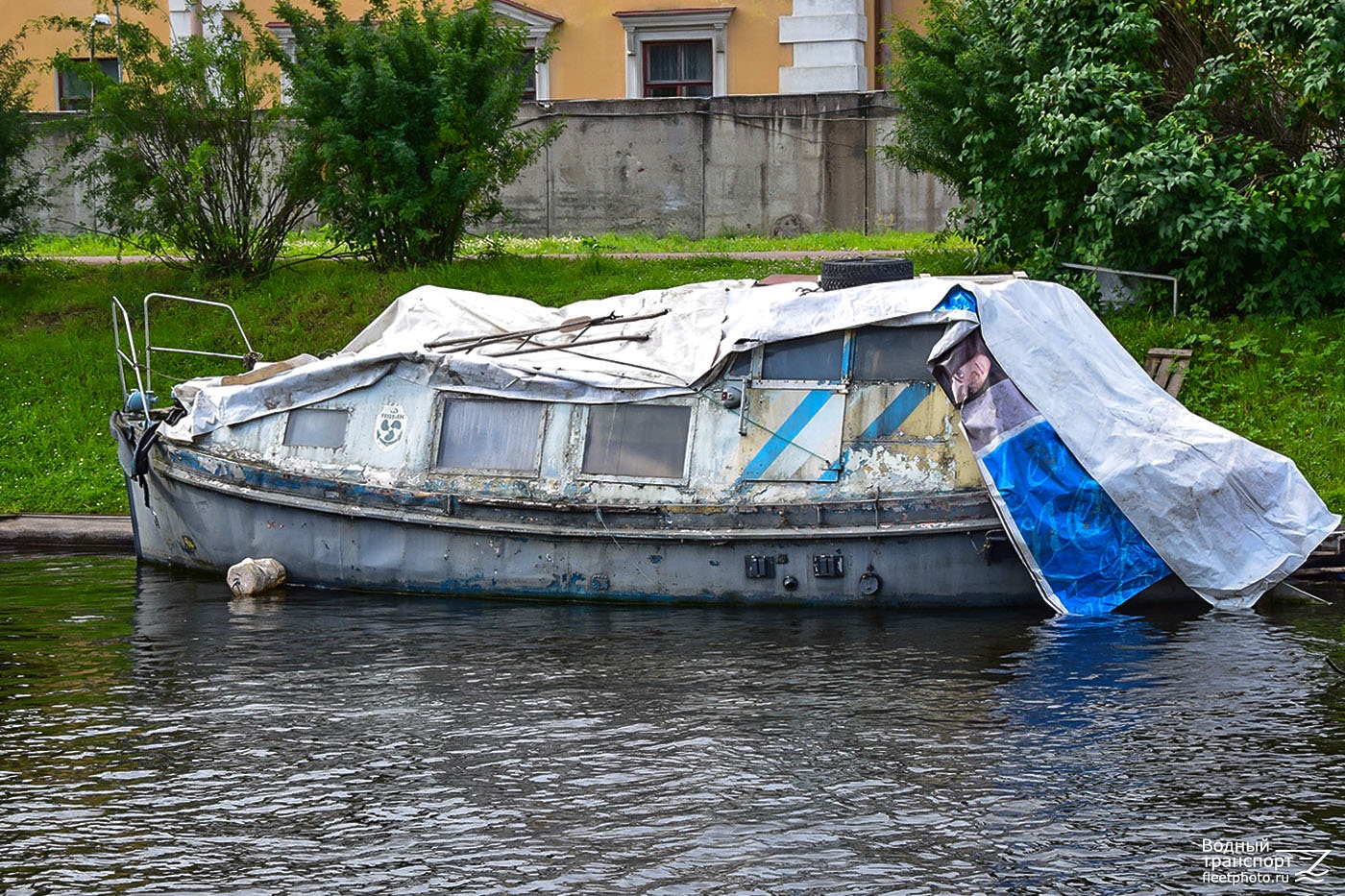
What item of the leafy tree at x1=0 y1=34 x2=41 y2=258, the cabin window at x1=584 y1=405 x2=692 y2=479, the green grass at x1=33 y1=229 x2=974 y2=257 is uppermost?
the leafy tree at x1=0 y1=34 x2=41 y2=258

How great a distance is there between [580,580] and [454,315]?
9.19ft

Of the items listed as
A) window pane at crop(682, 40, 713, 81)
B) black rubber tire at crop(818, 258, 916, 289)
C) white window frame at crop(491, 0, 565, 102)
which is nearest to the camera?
Answer: black rubber tire at crop(818, 258, 916, 289)

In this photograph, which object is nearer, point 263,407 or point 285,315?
point 263,407

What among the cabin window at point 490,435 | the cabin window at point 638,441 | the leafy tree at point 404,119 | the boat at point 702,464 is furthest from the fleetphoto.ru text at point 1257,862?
the leafy tree at point 404,119

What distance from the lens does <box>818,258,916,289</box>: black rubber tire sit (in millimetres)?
13156

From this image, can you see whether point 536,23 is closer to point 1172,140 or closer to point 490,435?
point 1172,140

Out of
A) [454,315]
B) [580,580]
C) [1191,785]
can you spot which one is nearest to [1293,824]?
[1191,785]

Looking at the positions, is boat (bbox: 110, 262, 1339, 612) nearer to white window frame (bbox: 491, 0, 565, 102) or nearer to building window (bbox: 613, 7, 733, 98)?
building window (bbox: 613, 7, 733, 98)

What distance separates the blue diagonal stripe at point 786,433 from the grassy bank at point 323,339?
15.3 ft

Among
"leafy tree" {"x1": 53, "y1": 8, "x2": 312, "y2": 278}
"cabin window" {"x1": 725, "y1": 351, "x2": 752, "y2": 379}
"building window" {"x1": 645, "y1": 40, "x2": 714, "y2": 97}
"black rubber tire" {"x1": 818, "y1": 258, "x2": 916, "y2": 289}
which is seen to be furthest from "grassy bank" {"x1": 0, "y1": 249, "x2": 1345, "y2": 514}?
"building window" {"x1": 645, "y1": 40, "x2": 714, "y2": 97}

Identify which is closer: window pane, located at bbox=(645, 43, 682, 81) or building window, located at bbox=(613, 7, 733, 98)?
building window, located at bbox=(613, 7, 733, 98)

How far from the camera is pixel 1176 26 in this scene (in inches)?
691

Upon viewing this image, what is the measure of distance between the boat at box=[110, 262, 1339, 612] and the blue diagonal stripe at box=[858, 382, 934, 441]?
0.02 meters

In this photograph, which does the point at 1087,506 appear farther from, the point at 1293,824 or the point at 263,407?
the point at 263,407
